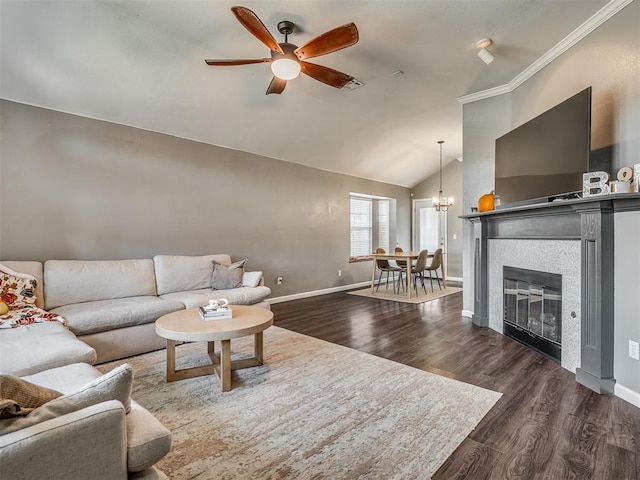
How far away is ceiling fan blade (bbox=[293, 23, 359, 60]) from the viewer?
7.23 feet

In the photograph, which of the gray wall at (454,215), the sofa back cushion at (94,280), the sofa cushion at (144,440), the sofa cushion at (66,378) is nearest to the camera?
the sofa cushion at (144,440)

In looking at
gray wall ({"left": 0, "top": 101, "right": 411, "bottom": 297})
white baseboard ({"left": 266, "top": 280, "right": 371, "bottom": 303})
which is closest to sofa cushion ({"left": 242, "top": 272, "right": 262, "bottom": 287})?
A: gray wall ({"left": 0, "top": 101, "right": 411, "bottom": 297})

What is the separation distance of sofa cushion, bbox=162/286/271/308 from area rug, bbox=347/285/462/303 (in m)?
2.57

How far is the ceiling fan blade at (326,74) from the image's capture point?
275cm

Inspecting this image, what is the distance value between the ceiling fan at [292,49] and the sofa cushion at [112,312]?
232 centimetres

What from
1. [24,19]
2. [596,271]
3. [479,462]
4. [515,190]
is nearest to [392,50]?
[515,190]

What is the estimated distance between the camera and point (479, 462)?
164cm

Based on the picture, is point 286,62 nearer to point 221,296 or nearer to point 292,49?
point 292,49

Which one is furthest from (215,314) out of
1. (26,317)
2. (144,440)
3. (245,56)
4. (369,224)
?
(369,224)

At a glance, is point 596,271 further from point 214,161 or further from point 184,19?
point 214,161

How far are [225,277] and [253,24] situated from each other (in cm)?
286

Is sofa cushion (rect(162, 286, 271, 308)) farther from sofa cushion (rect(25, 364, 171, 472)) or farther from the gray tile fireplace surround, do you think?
the gray tile fireplace surround

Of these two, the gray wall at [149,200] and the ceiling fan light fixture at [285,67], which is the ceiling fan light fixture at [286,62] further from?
the gray wall at [149,200]

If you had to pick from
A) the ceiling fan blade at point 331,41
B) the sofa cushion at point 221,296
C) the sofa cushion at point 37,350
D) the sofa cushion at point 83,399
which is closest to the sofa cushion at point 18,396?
the sofa cushion at point 83,399
